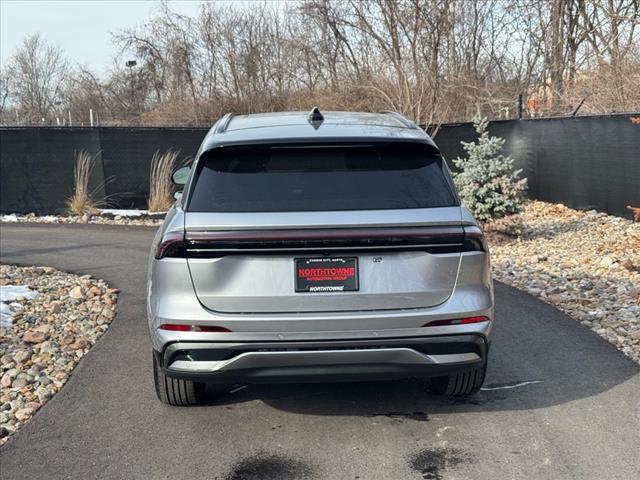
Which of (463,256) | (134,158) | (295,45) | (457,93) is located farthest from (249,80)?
(463,256)

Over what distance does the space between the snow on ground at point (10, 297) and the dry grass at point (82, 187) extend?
7084 mm

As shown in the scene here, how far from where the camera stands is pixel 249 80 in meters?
23.8

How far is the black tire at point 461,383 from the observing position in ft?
15.1

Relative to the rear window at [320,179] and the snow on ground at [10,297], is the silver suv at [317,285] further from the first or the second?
the snow on ground at [10,297]

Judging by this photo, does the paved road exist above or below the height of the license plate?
below

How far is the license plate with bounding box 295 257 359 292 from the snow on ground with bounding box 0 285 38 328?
13.8ft

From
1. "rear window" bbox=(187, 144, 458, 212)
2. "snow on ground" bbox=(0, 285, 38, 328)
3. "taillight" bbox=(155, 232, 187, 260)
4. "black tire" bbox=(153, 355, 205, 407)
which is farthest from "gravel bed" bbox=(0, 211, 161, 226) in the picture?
"taillight" bbox=(155, 232, 187, 260)

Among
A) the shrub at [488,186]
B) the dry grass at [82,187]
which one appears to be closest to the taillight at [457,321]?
the shrub at [488,186]

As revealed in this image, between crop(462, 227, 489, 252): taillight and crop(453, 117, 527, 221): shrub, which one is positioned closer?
crop(462, 227, 489, 252): taillight

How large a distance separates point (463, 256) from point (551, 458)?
1163 mm

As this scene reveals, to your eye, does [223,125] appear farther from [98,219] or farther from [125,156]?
[125,156]

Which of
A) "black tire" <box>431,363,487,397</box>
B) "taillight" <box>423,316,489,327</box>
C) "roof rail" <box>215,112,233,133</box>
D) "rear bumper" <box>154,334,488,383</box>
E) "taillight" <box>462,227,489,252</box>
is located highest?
"roof rail" <box>215,112,233,133</box>

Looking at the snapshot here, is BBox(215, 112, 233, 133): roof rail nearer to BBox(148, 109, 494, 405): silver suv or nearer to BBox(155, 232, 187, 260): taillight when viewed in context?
BBox(148, 109, 494, 405): silver suv

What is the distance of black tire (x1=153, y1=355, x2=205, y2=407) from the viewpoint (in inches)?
179
